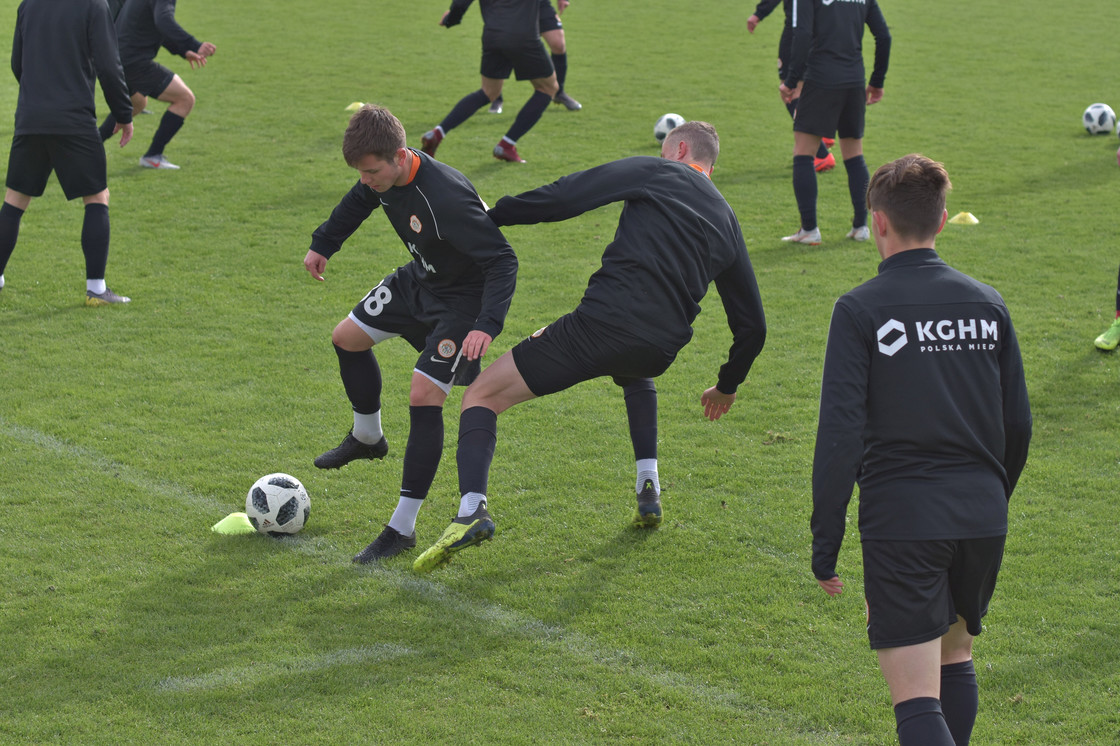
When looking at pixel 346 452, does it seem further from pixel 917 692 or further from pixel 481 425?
pixel 917 692

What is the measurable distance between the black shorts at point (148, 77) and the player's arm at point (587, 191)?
776cm

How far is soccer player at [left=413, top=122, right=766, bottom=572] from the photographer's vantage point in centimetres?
438

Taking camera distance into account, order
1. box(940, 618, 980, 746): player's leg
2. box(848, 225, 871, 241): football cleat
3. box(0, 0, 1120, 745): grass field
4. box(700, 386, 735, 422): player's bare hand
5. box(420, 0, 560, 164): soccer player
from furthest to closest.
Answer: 1. box(420, 0, 560, 164): soccer player
2. box(848, 225, 871, 241): football cleat
3. box(700, 386, 735, 422): player's bare hand
4. box(0, 0, 1120, 745): grass field
5. box(940, 618, 980, 746): player's leg

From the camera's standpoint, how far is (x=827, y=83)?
932cm

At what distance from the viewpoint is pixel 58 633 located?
4.31 m

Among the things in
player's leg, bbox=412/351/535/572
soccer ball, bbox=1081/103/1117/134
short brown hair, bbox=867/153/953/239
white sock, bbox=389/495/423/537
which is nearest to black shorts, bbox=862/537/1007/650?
short brown hair, bbox=867/153/953/239

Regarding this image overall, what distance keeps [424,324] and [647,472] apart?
4.13ft

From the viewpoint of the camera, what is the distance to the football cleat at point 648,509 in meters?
5.29

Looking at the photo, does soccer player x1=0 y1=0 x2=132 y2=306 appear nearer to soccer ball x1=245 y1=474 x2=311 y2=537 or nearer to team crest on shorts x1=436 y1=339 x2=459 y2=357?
soccer ball x1=245 y1=474 x2=311 y2=537

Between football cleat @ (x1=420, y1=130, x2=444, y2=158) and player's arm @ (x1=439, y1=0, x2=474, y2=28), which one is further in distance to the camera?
player's arm @ (x1=439, y1=0, x2=474, y2=28)

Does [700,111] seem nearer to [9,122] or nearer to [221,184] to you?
[221,184]

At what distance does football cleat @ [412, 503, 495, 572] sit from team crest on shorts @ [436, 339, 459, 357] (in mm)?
886

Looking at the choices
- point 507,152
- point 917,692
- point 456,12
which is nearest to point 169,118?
point 456,12

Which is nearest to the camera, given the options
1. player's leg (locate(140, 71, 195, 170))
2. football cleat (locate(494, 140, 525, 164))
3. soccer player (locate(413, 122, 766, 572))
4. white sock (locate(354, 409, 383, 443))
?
soccer player (locate(413, 122, 766, 572))
